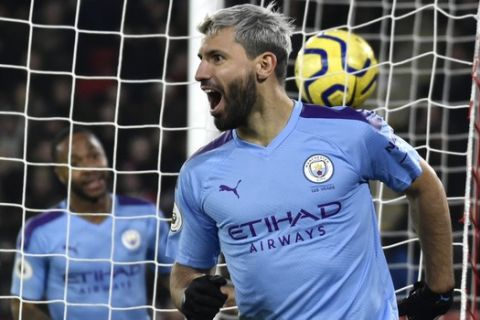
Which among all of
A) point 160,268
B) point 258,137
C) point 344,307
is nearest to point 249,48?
point 258,137

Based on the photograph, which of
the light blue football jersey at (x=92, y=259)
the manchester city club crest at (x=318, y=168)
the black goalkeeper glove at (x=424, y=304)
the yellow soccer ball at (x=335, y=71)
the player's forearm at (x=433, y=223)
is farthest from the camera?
the light blue football jersey at (x=92, y=259)

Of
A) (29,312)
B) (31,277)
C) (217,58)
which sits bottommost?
(29,312)

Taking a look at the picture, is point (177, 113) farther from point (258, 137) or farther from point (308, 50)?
point (258, 137)

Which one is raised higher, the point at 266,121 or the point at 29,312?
the point at 266,121

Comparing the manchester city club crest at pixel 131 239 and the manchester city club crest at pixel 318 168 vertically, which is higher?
the manchester city club crest at pixel 318 168

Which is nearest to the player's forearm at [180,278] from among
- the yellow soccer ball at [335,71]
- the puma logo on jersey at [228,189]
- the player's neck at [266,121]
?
the puma logo on jersey at [228,189]

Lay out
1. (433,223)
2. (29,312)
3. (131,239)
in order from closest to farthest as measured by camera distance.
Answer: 1. (433,223)
2. (29,312)
3. (131,239)

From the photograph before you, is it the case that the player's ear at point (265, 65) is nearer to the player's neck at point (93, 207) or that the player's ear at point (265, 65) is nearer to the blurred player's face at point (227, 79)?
the blurred player's face at point (227, 79)

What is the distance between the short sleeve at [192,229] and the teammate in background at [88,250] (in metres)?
1.83

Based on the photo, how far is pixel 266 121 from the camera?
281 centimetres

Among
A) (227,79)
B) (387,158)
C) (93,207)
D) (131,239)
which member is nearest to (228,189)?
(227,79)

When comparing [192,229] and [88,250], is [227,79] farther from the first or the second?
[88,250]

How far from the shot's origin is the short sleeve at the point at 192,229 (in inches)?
111

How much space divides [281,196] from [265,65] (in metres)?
0.37
